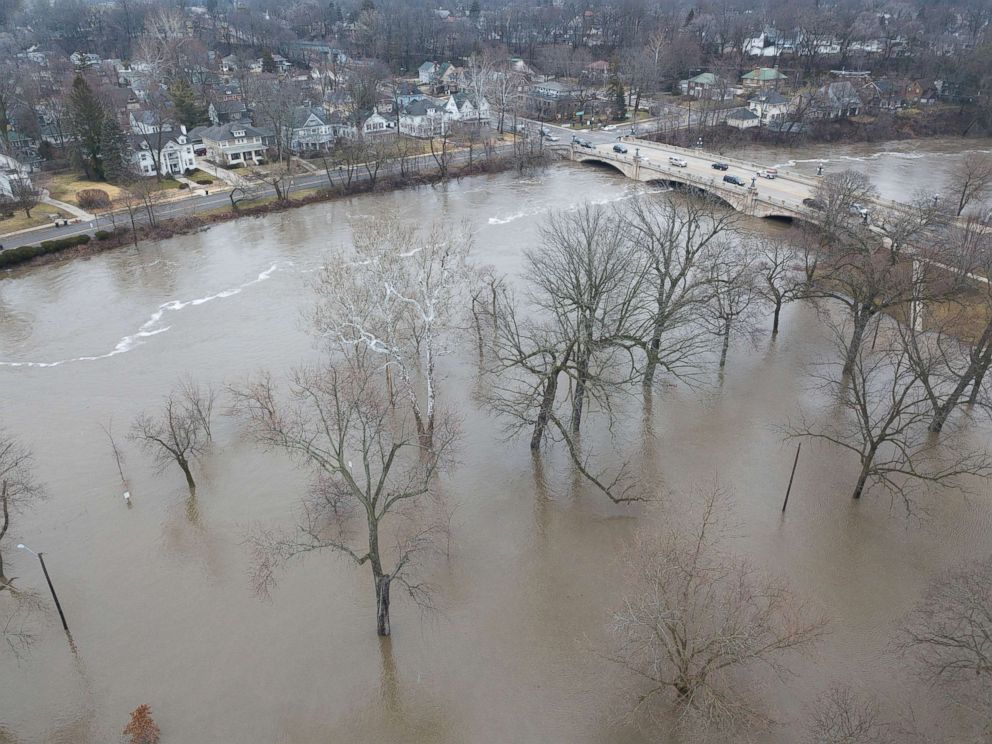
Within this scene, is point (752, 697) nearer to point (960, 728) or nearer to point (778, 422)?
point (960, 728)

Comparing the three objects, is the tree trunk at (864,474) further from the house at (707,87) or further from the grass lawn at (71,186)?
the house at (707,87)

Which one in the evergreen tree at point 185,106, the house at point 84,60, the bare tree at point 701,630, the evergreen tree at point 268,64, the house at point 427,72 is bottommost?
the bare tree at point 701,630

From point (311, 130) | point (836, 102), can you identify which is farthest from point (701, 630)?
point (836, 102)

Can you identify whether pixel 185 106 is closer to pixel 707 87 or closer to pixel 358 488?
pixel 707 87

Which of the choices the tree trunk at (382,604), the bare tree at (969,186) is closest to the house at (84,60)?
the bare tree at (969,186)

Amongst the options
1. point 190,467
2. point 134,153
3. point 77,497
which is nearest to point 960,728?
point 190,467

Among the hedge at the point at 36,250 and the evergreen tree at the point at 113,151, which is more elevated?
the evergreen tree at the point at 113,151
